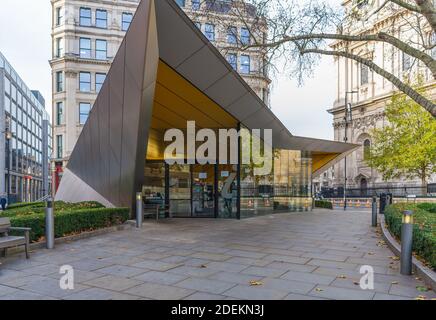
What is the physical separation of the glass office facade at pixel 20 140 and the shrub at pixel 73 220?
130 feet

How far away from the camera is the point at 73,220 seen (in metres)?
9.92

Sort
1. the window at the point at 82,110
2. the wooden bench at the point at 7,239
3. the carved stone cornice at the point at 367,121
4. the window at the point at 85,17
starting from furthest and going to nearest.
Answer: the carved stone cornice at the point at 367,121, the window at the point at 82,110, the window at the point at 85,17, the wooden bench at the point at 7,239

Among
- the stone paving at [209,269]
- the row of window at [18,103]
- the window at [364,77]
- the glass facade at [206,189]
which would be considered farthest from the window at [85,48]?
the window at [364,77]

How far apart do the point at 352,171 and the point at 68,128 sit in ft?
140

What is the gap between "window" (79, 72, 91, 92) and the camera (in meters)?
44.6

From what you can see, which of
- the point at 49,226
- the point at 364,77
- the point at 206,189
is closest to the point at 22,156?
the point at 206,189

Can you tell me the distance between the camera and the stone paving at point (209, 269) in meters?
5.06

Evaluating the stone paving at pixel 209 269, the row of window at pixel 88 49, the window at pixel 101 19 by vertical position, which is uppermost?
the window at pixel 101 19

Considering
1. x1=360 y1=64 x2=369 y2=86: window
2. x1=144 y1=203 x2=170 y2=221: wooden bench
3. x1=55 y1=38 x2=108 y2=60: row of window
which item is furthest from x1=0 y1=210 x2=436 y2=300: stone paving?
x1=360 y1=64 x2=369 y2=86: window

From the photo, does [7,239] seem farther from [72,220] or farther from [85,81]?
[85,81]

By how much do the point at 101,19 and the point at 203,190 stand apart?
3615 cm

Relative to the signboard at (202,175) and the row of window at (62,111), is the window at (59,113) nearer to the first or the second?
the row of window at (62,111)

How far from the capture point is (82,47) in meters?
44.6
